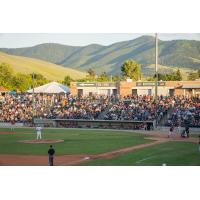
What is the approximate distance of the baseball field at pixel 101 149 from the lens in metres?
25.4

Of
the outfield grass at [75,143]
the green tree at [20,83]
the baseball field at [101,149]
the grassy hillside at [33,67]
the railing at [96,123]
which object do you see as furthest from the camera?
the grassy hillside at [33,67]

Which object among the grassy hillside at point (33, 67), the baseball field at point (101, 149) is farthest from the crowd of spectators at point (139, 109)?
the grassy hillside at point (33, 67)

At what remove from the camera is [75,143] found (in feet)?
114

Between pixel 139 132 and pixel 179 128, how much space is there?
3868mm

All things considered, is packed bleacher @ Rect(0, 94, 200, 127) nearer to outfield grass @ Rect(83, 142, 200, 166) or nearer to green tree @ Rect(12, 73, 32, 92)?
outfield grass @ Rect(83, 142, 200, 166)

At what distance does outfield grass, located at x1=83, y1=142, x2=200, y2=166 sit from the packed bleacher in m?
13.1

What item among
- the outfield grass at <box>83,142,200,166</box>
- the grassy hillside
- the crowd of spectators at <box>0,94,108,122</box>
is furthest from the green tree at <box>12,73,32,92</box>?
the outfield grass at <box>83,142,200,166</box>

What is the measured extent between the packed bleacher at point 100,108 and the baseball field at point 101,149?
14.5 feet

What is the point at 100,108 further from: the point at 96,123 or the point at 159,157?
the point at 159,157

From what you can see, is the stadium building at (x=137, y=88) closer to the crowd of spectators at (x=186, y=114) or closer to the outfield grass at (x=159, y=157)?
the crowd of spectators at (x=186, y=114)

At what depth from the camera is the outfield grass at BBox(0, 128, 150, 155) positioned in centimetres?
3066

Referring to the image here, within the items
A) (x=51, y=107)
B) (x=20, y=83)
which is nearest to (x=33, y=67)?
(x=20, y=83)
